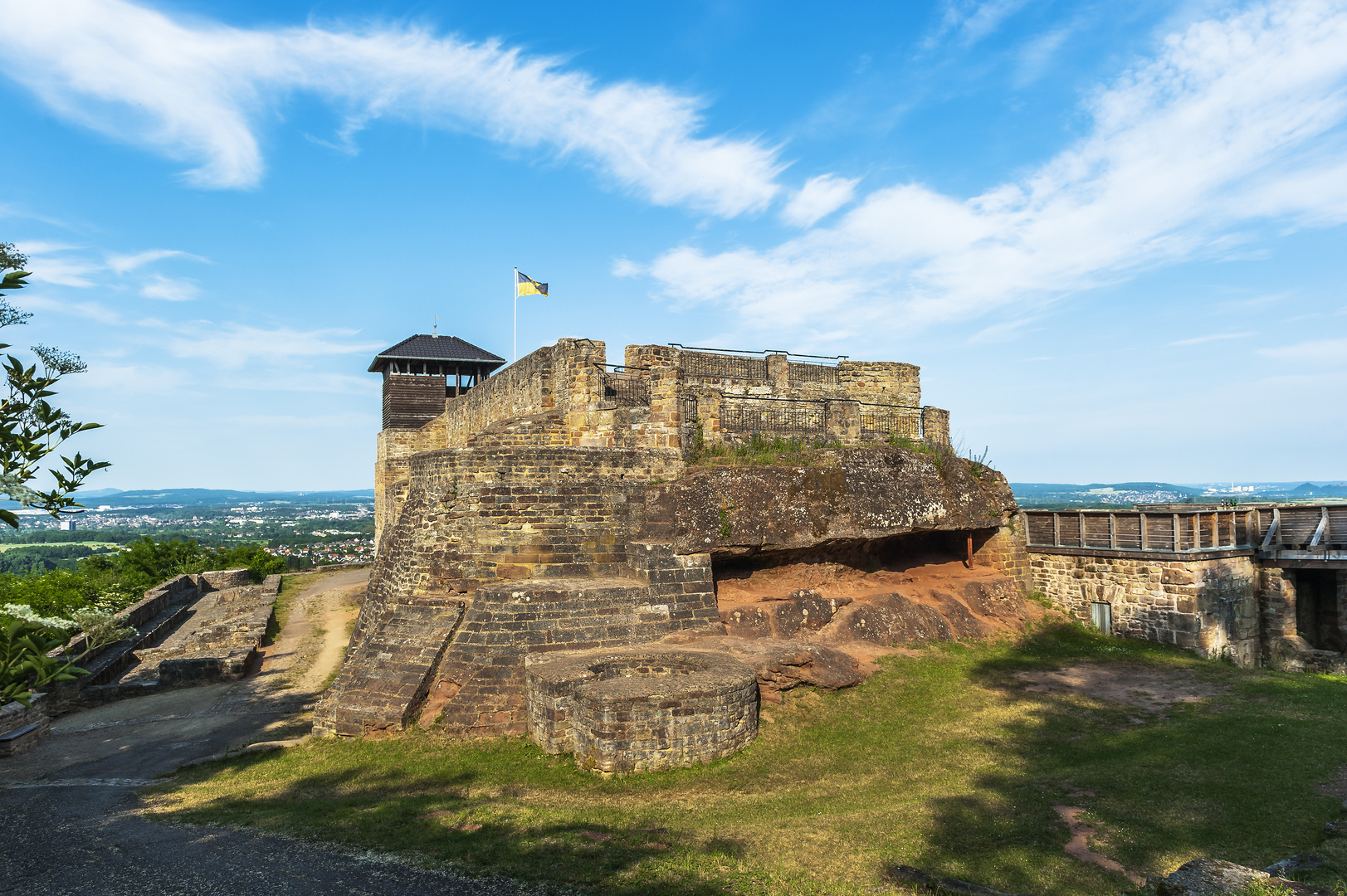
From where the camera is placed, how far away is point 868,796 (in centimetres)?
822

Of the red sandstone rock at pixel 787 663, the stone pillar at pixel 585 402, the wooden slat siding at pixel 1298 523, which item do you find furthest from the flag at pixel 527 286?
the wooden slat siding at pixel 1298 523

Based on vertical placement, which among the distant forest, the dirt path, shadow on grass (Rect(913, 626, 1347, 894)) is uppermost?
shadow on grass (Rect(913, 626, 1347, 894))

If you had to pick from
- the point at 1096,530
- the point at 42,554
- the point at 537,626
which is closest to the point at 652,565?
the point at 537,626

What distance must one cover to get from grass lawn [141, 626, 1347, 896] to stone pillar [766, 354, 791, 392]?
12.5 metres

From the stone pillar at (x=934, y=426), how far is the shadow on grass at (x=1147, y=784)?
6.27 metres

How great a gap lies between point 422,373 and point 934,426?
20.8 metres

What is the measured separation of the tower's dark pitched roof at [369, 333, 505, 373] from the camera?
28.8 metres

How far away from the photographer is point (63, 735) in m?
11.9

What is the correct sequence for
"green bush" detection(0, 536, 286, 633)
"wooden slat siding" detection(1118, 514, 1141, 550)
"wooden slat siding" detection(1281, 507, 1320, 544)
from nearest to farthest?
"wooden slat siding" detection(1118, 514, 1141, 550) → "wooden slat siding" detection(1281, 507, 1320, 544) → "green bush" detection(0, 536, 286, 633)

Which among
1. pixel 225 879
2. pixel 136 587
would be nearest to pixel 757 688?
pixel 225 879

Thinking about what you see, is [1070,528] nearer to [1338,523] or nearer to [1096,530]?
Result: [1096,530]

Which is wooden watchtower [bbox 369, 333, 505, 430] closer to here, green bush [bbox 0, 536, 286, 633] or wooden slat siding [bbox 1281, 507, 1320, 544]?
green bush [bbox 0, 536, 286, 633]

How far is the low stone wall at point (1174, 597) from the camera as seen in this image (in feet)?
45.9

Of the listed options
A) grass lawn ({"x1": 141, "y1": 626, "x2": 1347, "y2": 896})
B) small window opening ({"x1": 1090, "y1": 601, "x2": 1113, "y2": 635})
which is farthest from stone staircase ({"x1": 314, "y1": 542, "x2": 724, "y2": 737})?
small window opening ({"x1": 1090, "y1": 601, "x2": 1113, "y2": 635})
